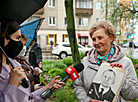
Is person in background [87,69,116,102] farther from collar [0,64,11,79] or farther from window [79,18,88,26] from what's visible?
window [79,18,88,26]

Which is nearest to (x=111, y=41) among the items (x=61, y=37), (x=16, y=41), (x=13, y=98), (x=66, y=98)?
(x=16, y=41)

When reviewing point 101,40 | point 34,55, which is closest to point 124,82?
point 101,40

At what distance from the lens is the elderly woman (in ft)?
5.27

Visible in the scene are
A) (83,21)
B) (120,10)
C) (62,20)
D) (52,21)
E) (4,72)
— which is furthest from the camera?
(83,21)

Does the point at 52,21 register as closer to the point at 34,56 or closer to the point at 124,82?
the point at 34,56

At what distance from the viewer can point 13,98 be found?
111cm

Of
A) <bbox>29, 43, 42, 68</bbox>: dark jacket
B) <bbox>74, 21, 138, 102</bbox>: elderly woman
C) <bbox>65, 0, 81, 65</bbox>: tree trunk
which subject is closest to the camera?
<bbox>74, 21, 138, 102</bbox>: elderly woman

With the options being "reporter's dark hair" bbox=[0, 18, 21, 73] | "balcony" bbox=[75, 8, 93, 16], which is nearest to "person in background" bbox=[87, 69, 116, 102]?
"reporter's dark hair" bbox=[0, 18, 21, 73]

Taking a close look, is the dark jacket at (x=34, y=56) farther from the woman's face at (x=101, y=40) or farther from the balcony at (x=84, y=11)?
the balcony at (x=84, y=11)

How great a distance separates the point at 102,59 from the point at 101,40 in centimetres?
23

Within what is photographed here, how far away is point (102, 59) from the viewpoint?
68.9 inches

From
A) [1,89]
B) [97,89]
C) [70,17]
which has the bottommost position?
[97,89]

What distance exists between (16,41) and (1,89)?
17.8 inches

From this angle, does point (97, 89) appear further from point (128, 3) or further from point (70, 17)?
point (128, 3)
